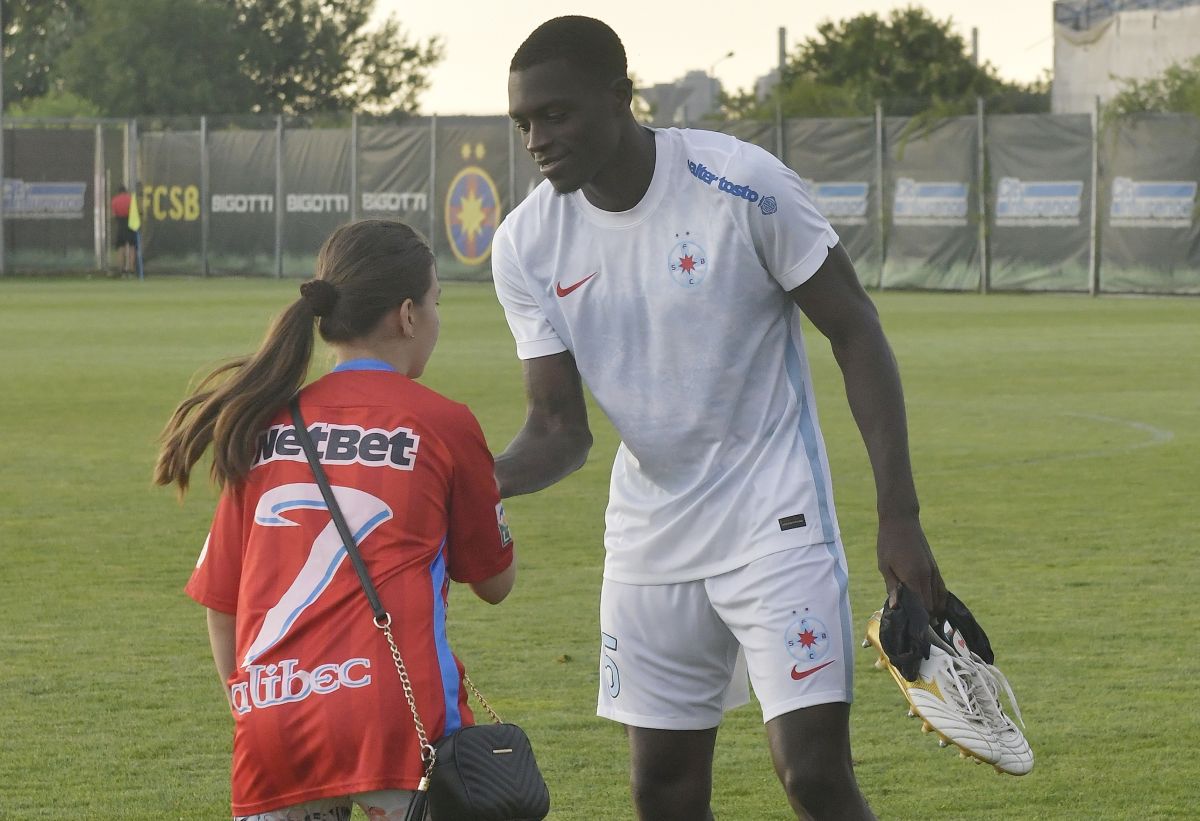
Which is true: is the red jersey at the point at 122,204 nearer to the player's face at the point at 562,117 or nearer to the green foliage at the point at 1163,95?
the green foliage at the point at 1163,95

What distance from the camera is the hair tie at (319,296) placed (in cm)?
369

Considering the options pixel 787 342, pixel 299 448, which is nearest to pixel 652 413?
pixel 787 342

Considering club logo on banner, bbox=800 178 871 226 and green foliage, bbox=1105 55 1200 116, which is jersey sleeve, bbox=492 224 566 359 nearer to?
green foliage, bbox=1105 55 1200 116

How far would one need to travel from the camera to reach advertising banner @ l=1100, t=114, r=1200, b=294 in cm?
3114

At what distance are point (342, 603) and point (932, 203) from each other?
31.9 metres

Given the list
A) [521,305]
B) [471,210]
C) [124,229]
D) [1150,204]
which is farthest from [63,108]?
[521,305]

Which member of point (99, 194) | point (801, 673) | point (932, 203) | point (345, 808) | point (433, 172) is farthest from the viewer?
point (99, 194)

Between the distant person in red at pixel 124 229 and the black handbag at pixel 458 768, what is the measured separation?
4106cm

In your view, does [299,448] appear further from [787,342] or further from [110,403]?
[110,403]

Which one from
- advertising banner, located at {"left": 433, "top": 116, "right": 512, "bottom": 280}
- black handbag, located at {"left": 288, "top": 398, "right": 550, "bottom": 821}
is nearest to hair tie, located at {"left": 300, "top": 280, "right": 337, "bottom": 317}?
black handbag, located at {"left": 288, "top": 398, "right": 550, "bottom": 821}

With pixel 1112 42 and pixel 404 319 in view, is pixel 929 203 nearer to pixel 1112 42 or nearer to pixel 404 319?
pixel 1112 42

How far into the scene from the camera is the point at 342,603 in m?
3.47

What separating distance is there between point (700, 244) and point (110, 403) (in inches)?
557

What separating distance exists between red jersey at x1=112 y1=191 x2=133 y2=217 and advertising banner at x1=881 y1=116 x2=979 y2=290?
53.3 ft
